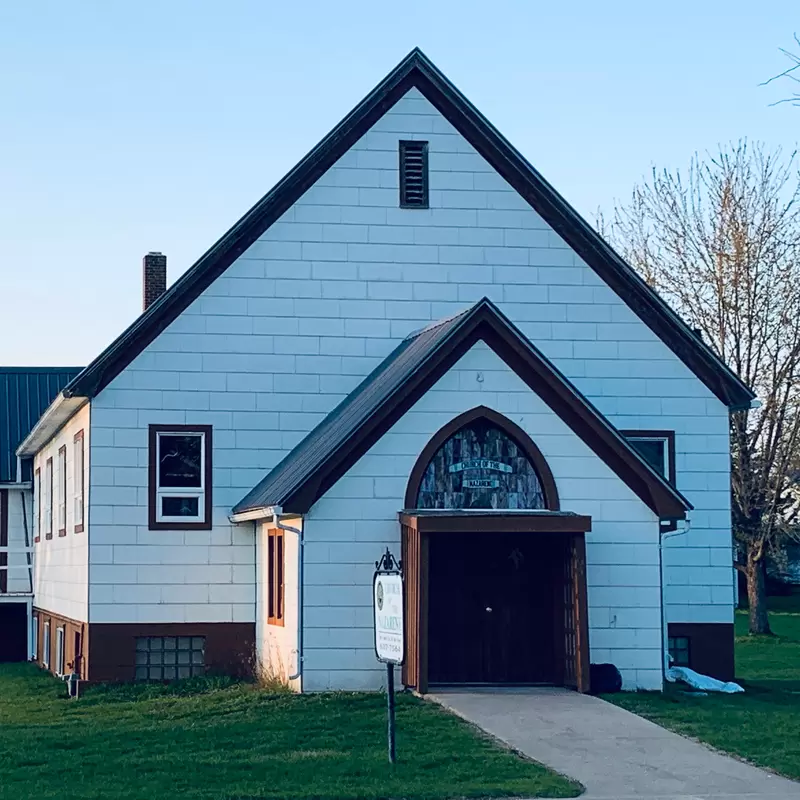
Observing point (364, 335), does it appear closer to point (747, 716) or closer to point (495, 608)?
point (495, 608)

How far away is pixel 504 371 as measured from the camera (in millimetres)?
20562

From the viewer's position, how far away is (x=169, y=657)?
23.5 metres

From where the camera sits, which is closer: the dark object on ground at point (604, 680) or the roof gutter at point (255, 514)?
the roof gutter at point (255, 514)

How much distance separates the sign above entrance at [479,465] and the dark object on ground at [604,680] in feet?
9.42

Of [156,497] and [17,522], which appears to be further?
[17,522]

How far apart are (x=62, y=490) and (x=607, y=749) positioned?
15.1 metres

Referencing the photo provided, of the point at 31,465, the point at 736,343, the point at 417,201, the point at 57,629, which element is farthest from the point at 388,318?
the point at 736,343

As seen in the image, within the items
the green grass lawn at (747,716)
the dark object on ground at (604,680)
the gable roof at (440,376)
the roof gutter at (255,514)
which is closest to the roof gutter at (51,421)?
the roof gutter at (255,514)

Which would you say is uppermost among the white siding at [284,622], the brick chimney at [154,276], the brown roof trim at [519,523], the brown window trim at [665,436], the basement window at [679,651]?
the brick chimney at [154,276]

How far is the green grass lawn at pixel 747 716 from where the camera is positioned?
50.6 ft

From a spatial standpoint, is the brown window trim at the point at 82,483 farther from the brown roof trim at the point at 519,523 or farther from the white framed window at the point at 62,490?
the brown roof trim at the point at 519,523

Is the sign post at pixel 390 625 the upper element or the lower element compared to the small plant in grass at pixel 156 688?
upper

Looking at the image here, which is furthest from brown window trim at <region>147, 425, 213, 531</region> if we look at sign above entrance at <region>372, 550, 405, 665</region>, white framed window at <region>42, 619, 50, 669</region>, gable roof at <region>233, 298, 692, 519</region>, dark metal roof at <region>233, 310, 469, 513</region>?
sign above entrance at <region>372, 550, 405, 665</region>

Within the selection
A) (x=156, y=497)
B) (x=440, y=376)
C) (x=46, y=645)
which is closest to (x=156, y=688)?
(x=156, y=497)
